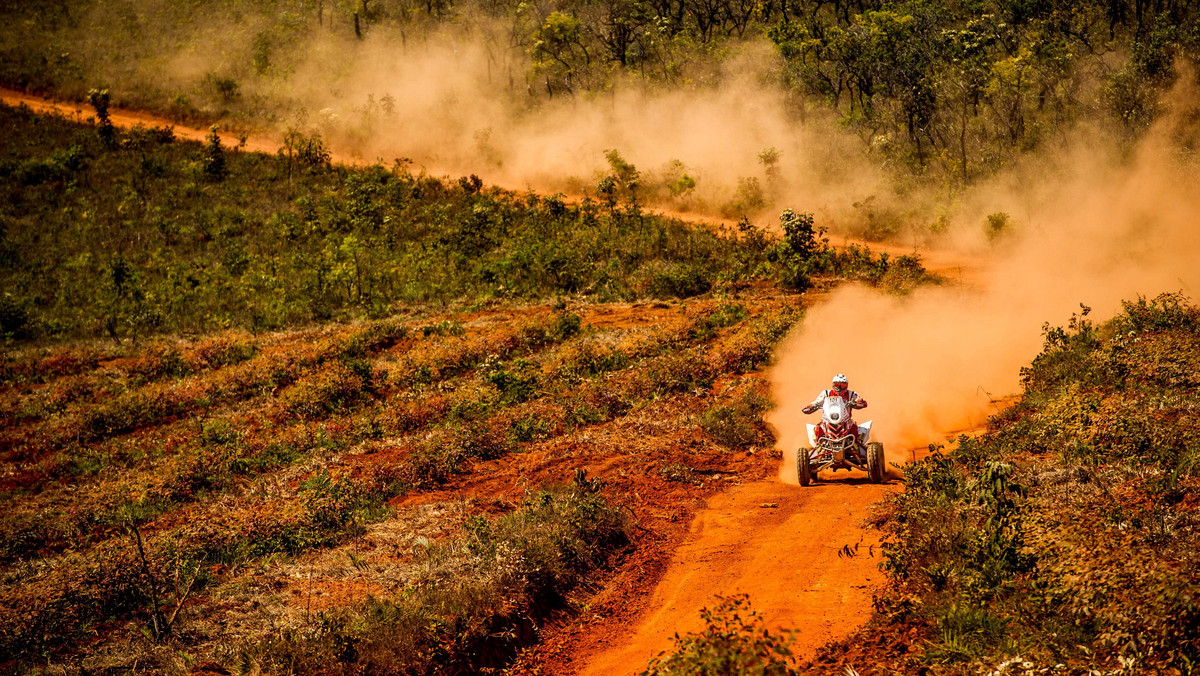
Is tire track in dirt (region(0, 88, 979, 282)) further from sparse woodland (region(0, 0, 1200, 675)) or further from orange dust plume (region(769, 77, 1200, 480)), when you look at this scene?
sparse woodland (region(0, 0, 1200, 675))

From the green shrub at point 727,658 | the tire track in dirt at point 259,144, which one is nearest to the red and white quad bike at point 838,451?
the green shrub at point 727,658

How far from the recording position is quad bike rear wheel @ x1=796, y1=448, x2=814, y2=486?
1198cm

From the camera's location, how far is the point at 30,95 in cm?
4697

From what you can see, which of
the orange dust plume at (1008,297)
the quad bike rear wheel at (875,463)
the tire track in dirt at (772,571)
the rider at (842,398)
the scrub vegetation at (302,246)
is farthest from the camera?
the scrub vegetation at (302,246)

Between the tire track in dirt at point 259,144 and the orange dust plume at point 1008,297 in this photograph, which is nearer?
the orange dust plume at point 1008,297

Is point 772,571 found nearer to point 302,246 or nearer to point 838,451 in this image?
point 838,451

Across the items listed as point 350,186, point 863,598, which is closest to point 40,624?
point 863,598

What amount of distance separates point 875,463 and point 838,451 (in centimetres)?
52

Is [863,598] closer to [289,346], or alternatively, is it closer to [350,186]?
[289,346]

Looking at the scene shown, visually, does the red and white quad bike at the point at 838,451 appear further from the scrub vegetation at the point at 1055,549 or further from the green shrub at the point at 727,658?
the green shrub at the point at 727,658

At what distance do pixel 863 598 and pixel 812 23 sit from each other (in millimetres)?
37222

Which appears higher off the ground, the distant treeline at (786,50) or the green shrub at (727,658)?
the distant treeline at (786,50)

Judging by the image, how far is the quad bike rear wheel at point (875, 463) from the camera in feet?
39.1

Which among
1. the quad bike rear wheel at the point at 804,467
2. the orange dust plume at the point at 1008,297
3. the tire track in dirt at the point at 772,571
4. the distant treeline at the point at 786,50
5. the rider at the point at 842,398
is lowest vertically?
the tire track in dirt at the point at 772,571
